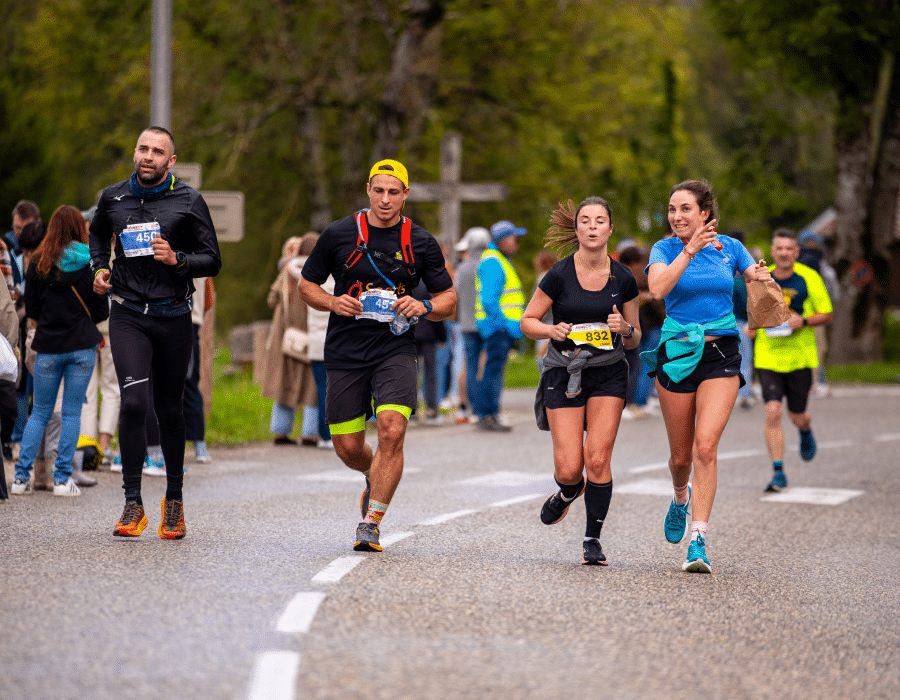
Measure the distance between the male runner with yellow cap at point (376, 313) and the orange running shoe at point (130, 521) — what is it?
1.18 metres

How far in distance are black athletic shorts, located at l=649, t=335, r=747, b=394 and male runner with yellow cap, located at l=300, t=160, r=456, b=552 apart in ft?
4.31

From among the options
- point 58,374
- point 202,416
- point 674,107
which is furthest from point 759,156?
point 58,374

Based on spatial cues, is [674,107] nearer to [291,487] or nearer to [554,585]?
[291,487]

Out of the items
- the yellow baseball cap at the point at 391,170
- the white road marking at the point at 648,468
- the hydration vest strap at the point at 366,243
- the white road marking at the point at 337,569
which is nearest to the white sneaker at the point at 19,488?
the white road marking at the point at 337,569

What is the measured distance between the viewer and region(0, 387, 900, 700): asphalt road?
15.9ft

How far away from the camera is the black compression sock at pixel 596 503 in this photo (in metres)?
7.38

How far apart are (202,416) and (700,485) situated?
18.7ft

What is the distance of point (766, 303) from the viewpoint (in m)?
7.55

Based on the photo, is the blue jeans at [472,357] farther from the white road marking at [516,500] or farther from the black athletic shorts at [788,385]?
the white road marking at [516,500]

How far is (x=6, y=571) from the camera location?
652 cm

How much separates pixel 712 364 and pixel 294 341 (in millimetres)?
6356

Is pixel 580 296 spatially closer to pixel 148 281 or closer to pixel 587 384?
pixel 587 384

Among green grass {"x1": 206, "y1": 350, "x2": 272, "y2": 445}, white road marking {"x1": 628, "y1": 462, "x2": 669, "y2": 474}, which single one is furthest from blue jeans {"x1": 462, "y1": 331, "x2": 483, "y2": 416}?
white road marking {"x1": 628, "y1": 462, "x2": 669, "y2": 474}

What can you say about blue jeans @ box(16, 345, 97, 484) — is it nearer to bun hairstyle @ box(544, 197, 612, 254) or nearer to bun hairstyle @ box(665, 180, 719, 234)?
bun hairstyle @ box(544, 197, 612, 254)
